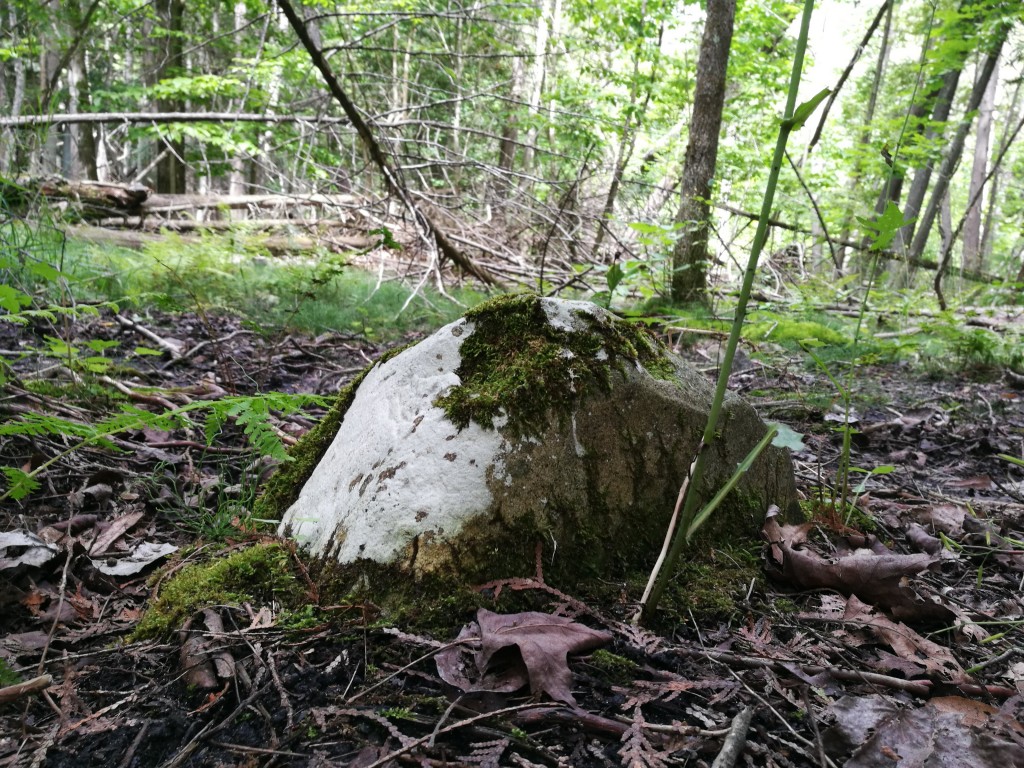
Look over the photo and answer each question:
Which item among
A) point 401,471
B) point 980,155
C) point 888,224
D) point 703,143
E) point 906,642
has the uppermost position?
point 980,155

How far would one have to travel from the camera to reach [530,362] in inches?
69.7

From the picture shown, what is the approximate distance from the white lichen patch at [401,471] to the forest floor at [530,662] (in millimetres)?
221

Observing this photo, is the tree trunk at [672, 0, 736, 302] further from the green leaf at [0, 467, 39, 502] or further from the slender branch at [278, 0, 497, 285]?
the green leaf at [0, 467, 39, 502]

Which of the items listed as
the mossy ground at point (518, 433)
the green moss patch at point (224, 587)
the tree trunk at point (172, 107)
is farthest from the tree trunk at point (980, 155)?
the tree trunk at point (172, 107)

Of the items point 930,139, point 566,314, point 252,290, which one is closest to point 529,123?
point 930,139

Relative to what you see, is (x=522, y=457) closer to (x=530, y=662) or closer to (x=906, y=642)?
(x=530, y=662)

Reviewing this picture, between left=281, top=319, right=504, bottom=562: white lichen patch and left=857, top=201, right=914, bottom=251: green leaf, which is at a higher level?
left=857, top=201, right=914, bottom=251: green leaf

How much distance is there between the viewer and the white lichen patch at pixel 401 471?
154cm

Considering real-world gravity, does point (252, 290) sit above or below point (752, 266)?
below

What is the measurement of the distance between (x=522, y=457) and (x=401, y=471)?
1.10 feet

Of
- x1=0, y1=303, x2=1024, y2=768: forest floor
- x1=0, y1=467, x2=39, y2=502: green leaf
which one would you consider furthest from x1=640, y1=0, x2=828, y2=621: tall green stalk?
x1=0, y1=467, x2=39, y2=502: green leaf

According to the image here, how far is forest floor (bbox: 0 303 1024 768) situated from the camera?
1.07 m

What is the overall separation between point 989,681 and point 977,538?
3.51ft

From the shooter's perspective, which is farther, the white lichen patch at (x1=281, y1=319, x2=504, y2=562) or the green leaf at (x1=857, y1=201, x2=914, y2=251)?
the green leaf at (x1=857, y1=201, x2=914, y2=251)
